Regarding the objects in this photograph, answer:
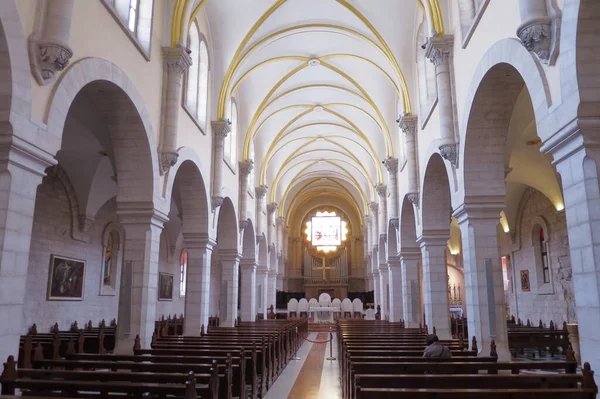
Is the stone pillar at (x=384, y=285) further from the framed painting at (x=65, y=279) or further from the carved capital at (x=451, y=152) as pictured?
the carved capital at (x=451, y=152)

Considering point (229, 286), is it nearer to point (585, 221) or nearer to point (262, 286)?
point (262, 286)

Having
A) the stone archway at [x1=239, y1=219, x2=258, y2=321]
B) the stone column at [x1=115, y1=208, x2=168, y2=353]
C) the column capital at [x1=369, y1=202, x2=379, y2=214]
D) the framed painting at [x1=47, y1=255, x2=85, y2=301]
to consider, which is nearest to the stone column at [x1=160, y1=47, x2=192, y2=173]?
the stone column at [x1=115, y1=208, x2=168, y2=353]

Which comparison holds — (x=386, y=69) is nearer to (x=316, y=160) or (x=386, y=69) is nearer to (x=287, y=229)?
(x=316, y=160)

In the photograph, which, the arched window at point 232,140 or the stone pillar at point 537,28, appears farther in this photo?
the arched window at point 232,140

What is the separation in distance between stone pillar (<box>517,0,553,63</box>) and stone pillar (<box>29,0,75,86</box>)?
6.22 metres

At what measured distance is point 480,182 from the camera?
10.7m

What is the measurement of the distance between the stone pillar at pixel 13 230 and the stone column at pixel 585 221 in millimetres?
6889

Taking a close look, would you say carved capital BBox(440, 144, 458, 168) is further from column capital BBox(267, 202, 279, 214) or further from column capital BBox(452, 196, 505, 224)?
column capital BBox(267, 202, 279, 214)

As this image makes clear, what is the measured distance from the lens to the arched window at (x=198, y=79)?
15.3 meters

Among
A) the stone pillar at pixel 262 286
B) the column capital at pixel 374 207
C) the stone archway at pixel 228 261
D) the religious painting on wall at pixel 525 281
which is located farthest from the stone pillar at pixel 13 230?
the column capital at pixel 374 207

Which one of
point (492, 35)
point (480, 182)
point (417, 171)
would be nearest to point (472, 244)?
point (480, 182)

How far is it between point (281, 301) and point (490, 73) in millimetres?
32165

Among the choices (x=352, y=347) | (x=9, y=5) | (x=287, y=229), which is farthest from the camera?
(x=287, y=229)

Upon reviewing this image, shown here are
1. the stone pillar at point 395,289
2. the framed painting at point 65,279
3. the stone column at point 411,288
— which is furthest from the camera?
the stone pillar at point 395,289
